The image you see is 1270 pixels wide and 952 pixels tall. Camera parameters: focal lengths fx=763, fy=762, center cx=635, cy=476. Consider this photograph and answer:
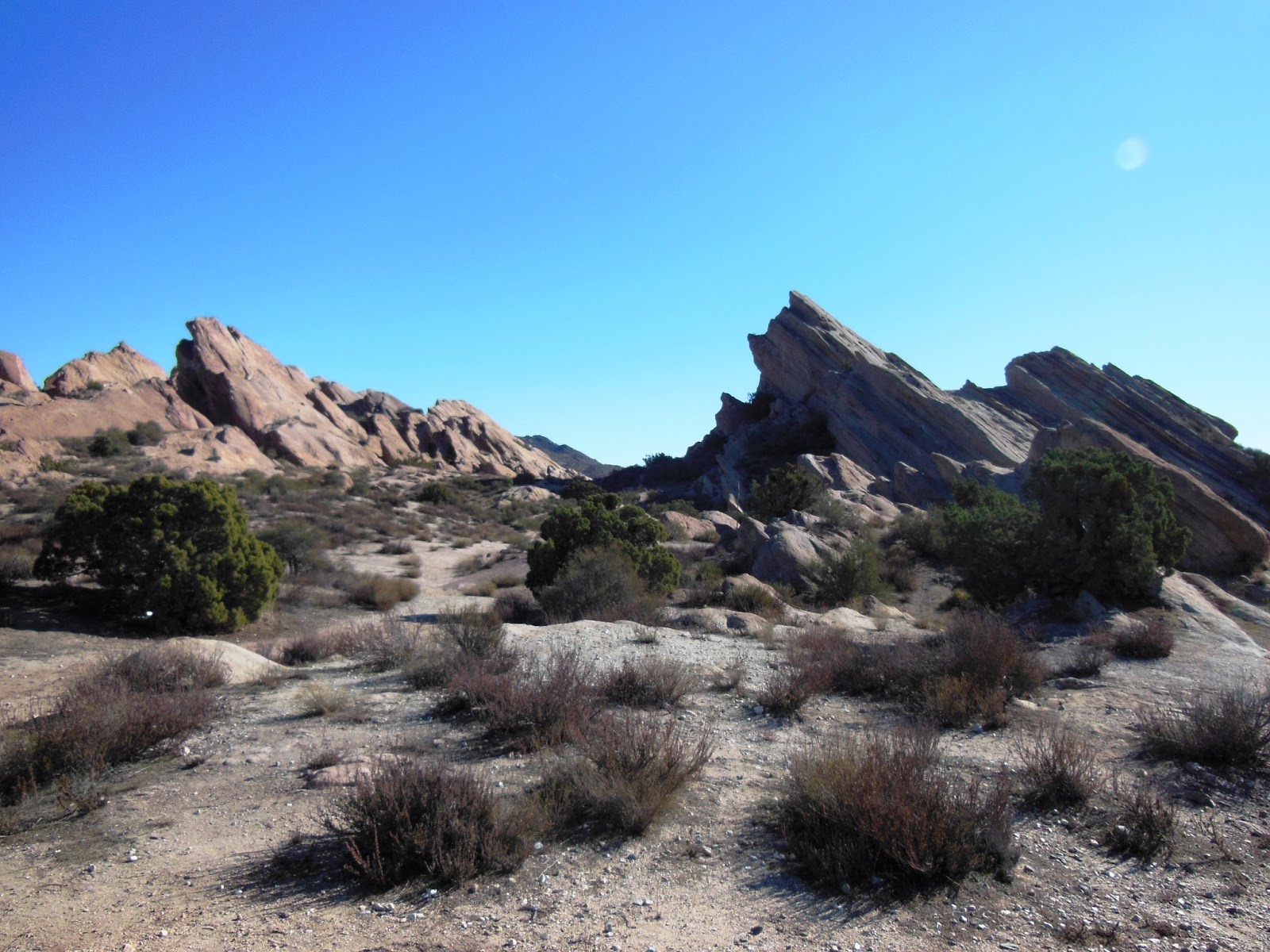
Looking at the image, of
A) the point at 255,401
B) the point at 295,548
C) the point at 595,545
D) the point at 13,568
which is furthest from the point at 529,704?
the point at 255,401

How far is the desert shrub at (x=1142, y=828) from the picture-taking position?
5.02 meters

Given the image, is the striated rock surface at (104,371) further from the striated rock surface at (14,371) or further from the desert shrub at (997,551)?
the desert shrub at (997,551)

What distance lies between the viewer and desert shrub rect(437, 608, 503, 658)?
9.87 m

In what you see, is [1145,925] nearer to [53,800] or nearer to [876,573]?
[53,800]

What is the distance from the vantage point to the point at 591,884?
457 centimetres

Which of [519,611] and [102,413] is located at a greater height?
[102,413]

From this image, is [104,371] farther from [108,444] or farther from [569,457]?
[569,457]

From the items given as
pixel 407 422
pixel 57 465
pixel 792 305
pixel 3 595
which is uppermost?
pixel 792 305

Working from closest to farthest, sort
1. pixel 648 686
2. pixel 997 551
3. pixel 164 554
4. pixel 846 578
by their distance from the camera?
pixel 648 686 < pixel 164 554 < pixel 997 551 < pixel 846 578

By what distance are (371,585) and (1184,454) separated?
39284mm

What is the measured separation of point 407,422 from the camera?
2608 inches

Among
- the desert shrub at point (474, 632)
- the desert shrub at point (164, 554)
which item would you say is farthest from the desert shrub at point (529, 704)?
the desert shrub at point (164, 554)

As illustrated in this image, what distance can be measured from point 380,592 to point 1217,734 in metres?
15.1

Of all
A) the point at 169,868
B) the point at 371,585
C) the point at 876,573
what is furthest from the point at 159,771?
the point at 876,573
